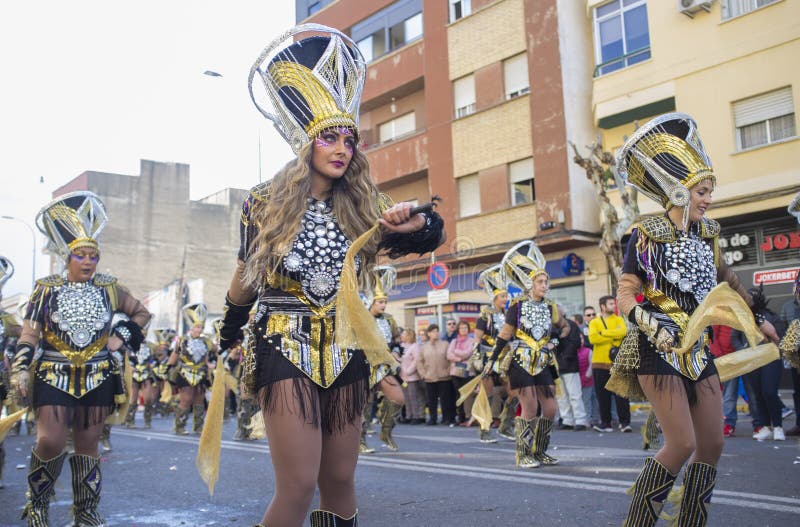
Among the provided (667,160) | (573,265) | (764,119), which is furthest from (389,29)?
(667,160)

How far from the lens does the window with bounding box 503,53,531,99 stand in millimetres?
22750

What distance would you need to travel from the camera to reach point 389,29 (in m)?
27.9

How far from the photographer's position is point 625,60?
20344 millimetres

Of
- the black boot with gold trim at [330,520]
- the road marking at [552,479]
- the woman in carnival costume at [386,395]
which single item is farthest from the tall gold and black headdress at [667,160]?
the woman in carnival costume at [386,395]

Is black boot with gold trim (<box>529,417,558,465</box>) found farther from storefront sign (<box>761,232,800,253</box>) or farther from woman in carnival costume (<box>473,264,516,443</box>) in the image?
storefront sign (<box>761,232,800,253</box>)

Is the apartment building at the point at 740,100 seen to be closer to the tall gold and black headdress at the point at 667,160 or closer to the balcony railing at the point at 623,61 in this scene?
the balcony railing at the point at 623,61

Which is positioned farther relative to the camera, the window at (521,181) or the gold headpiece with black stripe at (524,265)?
the window at (521,181)

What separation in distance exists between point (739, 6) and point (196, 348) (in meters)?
14.1

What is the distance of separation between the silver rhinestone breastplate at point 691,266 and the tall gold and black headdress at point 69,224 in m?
4.30

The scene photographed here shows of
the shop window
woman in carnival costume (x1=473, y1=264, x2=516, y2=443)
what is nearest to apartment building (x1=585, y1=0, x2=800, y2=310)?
the shop window

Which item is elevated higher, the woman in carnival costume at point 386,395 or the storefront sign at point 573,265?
the storefront sign at point 573,265

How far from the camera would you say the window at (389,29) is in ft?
88.1

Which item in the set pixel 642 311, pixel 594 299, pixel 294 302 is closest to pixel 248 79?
pixel 294 302

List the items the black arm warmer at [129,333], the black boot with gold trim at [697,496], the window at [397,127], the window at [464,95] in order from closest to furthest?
the black boot with gold trim at [697,496] < the black arm warmer at [129,333] < the window at [464,95] < the window at [397,127]
